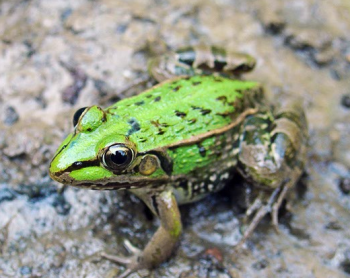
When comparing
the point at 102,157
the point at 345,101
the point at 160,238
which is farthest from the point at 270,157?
the point at 345,101

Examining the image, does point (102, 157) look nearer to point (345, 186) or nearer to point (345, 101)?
point (345, 186)

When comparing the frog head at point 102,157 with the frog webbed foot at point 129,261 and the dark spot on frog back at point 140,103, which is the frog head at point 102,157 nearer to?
the dark spot on frog back at point 140,103

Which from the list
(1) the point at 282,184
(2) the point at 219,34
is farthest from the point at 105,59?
(1) the point at 282,184

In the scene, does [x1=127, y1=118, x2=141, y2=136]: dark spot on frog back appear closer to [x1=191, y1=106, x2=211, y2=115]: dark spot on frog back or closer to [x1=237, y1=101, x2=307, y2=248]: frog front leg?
[x1=191, y1=106, x2=211, y2=115]: dark spot on frog back

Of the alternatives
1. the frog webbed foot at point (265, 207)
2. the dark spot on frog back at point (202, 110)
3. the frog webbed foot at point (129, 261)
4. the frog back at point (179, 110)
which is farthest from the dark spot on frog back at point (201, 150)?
the frog webbed foot at point (129, 261)

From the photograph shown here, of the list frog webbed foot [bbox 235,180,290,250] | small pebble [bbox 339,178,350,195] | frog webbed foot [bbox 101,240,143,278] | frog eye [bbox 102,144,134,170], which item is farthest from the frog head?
small pebble [bbox 339,178,350,195]

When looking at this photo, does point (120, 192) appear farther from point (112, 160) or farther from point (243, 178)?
point (243, 178)

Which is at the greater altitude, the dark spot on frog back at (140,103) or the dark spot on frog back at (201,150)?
the dark spot on frog back at (140,103)
